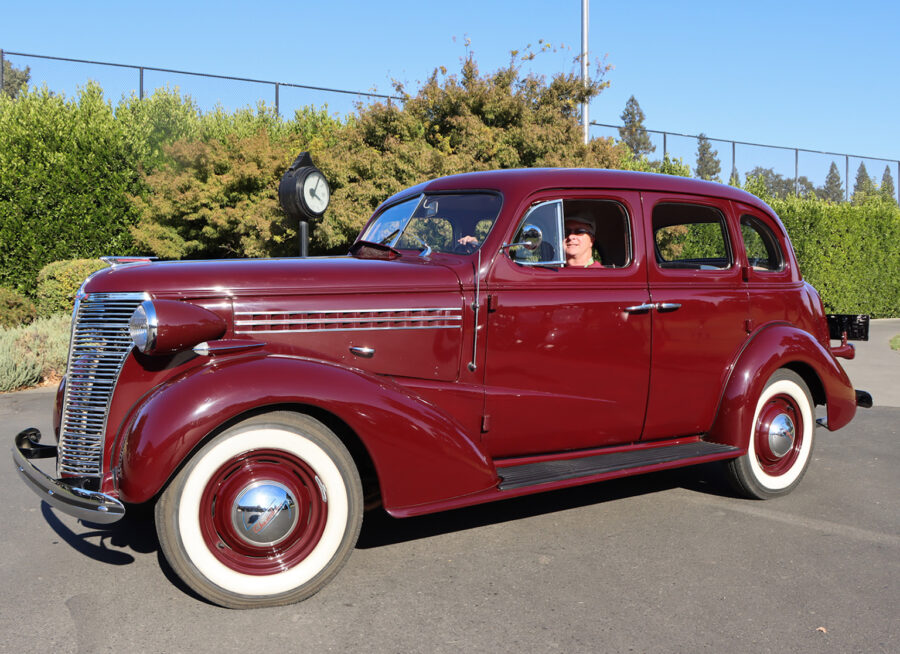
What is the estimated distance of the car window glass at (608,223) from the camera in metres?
4.32

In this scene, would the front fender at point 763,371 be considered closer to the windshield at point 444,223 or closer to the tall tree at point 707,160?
the windshield at point 444,223

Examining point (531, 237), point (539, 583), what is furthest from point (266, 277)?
point (539, 583)

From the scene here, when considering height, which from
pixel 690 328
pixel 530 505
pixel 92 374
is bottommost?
pixel 530 505

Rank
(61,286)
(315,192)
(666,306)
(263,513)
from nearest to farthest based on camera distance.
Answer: (263,513) < (666,306) < (315,192) < (61,286)

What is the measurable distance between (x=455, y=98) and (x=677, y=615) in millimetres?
11796

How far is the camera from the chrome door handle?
4266mm

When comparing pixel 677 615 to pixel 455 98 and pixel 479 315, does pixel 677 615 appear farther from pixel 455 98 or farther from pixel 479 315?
pixel 455 98

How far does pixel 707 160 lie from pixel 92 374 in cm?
3028

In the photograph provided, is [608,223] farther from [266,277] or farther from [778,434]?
[266,277]

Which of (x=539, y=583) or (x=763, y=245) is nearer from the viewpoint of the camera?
(x=539, y=583)

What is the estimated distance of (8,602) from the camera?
317 cm

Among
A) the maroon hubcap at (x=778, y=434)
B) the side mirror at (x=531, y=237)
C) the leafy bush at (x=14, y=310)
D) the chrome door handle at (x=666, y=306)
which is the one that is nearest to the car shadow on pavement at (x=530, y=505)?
the maroon hubcap at (x=778, y=434)

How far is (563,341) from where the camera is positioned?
397 cm

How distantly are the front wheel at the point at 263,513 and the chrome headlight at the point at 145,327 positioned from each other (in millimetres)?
484
